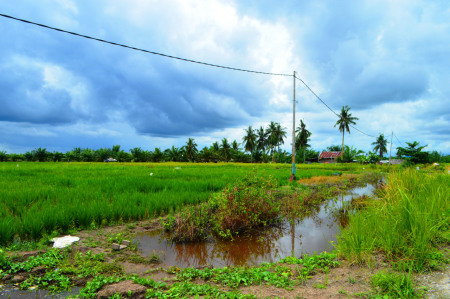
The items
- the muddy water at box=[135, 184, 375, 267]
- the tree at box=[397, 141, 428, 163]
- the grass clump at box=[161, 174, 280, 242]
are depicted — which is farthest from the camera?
the tree at box=[397, 141, 428, 163]

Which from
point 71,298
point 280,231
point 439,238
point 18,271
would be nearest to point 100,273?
point 71,298

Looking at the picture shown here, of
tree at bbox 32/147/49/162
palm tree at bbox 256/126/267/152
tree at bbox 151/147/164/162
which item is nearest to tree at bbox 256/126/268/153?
palm tree at bbox 256/126/267/152

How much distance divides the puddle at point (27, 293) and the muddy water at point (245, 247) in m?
1.37

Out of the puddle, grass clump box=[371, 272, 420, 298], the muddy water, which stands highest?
grass clump box=[371, 272, 420, 298]

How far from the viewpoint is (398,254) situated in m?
3.36

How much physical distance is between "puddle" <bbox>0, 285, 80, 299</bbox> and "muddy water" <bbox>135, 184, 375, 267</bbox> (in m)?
1.37

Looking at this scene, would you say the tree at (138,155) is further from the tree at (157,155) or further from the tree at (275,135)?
the tree at (275,135)

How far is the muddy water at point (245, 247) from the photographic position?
4.19 m

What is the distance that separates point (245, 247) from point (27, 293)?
3.33m

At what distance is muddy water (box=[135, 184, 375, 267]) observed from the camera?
4192 millimetres

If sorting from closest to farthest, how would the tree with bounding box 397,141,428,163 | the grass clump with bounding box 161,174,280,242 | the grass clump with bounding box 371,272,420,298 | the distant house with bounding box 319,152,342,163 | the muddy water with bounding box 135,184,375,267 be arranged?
the grass clump with bounding box 371,272,420,298 < the muddy water with bounding box 135,184,375,267 < the grass clump with bounding box 161,174,280,242 < the tree with bounding box 397,141,428,163 < the distant house with bounding box 319,152,342,163

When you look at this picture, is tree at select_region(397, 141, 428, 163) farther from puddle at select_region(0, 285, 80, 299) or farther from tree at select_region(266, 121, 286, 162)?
puddle at select_region(0, 285, 80, 299)

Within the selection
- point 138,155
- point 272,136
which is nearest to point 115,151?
point 138,155

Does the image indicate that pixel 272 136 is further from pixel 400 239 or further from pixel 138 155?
pixel 400 239
